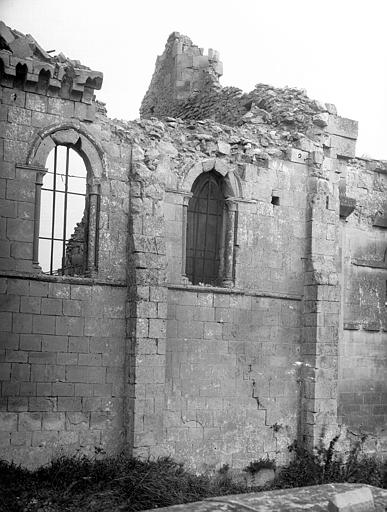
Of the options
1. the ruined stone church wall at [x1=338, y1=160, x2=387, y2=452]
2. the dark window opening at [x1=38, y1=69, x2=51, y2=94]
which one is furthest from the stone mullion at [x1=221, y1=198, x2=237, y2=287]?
the dark window opening at [x1=38, y1=69, x2=51, y2=94]

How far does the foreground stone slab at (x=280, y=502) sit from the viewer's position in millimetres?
4430

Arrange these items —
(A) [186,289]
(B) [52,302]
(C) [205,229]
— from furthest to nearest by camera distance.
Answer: (C) [205,229], (A) [186,289], (B) [52,302]

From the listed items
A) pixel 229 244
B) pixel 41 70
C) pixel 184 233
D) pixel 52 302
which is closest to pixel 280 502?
pixel 52 302

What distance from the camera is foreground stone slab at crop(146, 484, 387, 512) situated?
14.5ft

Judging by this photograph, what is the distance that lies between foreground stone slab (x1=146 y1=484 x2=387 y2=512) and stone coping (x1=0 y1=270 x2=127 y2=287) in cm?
700

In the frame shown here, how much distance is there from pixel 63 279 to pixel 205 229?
3.09 metres

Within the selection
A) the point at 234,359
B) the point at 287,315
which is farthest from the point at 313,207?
the point at 234,359

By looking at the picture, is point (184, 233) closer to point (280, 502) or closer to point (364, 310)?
point (364, 310)

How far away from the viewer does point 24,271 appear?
36.3 feet

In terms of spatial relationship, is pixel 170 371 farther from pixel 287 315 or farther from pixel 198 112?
pixel 198 112

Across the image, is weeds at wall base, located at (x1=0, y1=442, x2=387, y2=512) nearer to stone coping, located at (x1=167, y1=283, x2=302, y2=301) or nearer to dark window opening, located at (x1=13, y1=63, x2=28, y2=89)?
stone coping, located at (x1=167, y1=283, x2=302, y2=301)

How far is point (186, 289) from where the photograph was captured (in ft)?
41.0

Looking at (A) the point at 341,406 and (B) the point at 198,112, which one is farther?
(B) the point at 198,112

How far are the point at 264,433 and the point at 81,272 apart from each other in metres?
4.43
